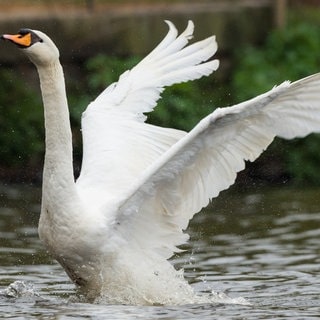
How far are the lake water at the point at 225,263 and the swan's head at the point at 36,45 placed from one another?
155 cm

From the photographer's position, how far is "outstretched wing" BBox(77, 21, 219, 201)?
376 inches

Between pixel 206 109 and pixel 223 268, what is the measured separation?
512cm

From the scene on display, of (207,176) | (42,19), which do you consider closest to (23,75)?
(42,19)

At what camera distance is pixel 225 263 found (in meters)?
10.7

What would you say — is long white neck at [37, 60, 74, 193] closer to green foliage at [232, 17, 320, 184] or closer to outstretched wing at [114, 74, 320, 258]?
outstretched wing at [114, 74, 320, 258]

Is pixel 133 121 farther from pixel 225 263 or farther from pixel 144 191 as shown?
pixel 144 191

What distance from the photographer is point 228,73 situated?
664 inches

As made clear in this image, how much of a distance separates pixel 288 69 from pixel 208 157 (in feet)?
26.4

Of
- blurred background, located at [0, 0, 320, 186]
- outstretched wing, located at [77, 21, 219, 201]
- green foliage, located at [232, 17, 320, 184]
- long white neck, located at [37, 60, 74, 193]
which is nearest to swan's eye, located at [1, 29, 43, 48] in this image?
long white neck, located at [37, 60, 74, 193]

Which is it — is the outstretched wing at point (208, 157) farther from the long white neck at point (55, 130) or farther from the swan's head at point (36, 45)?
the swan's head at point (36, 45)

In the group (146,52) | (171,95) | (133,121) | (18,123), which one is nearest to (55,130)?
(133,121)

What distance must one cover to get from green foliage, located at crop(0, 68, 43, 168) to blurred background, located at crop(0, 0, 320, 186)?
0.04 ft

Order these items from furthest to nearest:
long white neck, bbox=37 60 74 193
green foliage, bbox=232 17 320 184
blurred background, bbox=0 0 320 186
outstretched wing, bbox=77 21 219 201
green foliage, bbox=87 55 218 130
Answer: green foliage, bbox=87 55 218 130, blurred background, bbox=0 0 320 186, green foliage, bbox=232 17 320 184, outstretched wing, bbox=77 21 219 201, long white neck, bbox=37 60 74 193

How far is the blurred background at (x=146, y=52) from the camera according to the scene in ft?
48.9
